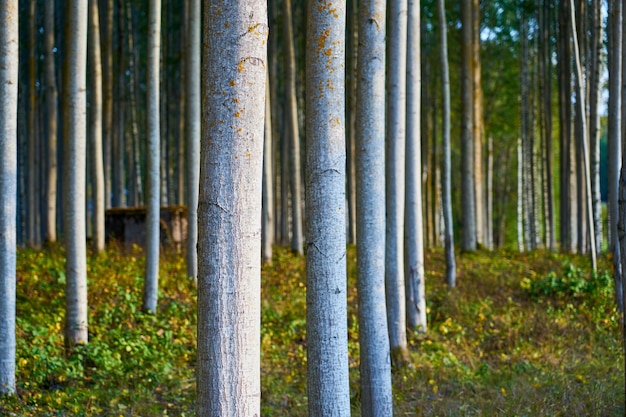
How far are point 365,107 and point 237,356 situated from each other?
10.8ft

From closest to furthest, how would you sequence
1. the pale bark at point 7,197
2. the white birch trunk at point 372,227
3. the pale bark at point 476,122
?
the white birch trunk at point 372,227 → the pale bark at point 7,197 → the pale bark at point 476,122

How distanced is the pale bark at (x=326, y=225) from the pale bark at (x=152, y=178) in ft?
15.7

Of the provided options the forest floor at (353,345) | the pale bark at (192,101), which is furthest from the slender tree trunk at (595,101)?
the pale bark at (192,101)

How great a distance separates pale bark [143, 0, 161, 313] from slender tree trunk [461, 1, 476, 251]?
6.79 metres

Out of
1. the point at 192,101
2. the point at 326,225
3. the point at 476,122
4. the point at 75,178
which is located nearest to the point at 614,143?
the point at 476,122

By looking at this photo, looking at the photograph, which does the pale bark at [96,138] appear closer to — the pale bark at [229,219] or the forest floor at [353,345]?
the forest floor at [353,345]

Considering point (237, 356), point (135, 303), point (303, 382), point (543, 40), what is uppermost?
point (543, 40)

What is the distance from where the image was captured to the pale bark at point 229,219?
119 inches

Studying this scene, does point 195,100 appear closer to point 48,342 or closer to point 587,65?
point 48,342

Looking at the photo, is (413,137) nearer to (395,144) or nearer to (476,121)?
(395,144)

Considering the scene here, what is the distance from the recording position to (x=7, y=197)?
6.43 m

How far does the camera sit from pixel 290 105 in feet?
42.8

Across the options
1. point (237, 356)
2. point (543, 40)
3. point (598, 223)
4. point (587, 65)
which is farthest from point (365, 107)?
point (543, 40)

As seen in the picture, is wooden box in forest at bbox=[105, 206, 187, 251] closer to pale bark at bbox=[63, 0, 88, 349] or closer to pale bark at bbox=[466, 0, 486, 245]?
pale bark at bbox=[63, 0, 88, 349]
